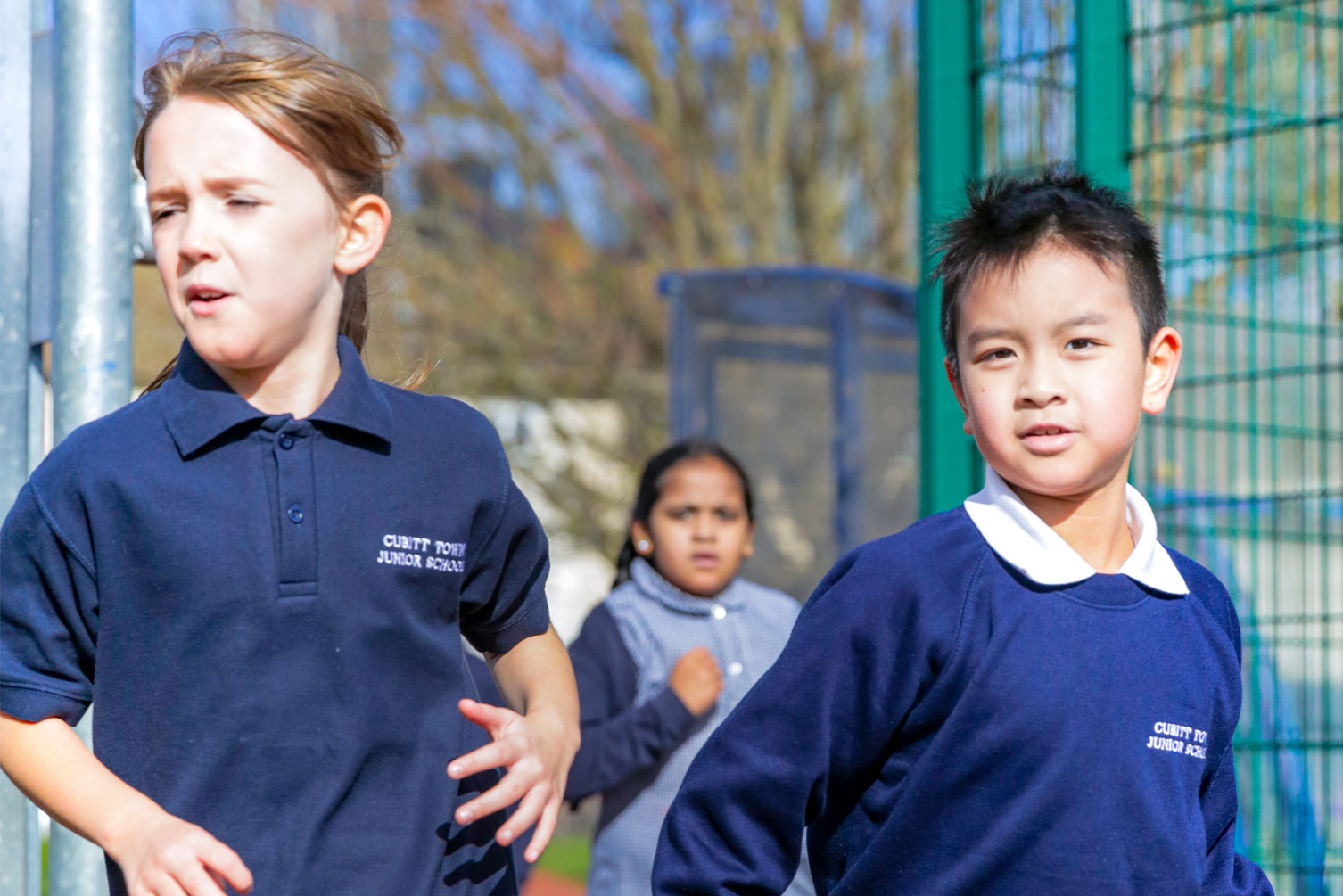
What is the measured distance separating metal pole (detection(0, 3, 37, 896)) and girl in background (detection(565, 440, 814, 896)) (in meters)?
1.61

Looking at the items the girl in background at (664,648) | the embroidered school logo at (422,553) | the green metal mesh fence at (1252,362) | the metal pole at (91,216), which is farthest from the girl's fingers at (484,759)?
the green metal mesh fence at (1252,362)

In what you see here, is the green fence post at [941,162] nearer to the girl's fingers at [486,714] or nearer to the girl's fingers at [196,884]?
the girl's fingers at [486,714]

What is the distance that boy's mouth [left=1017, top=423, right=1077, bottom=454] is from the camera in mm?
1887

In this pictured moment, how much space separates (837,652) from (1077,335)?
18.8 inches

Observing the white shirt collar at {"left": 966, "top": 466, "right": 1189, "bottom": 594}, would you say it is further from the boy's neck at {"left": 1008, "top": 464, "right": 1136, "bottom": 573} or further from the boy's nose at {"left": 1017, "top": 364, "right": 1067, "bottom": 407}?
the boy's nose at {"left": 1017, "top": 364, "right": 1067, "bottom": 407}

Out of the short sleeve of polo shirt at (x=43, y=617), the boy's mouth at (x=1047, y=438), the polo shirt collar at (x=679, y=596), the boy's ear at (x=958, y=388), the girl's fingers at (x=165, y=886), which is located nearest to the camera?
the girl's fingers at (x=165, y=886)

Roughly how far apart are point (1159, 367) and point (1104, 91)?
2.11 m

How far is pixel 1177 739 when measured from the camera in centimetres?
184

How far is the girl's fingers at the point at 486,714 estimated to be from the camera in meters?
1.74

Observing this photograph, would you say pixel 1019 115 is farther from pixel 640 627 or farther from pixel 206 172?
pixel 206 172

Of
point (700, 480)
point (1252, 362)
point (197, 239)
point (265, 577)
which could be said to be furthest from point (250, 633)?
point (1252, 362)

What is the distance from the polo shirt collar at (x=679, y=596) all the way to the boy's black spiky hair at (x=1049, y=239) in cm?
208

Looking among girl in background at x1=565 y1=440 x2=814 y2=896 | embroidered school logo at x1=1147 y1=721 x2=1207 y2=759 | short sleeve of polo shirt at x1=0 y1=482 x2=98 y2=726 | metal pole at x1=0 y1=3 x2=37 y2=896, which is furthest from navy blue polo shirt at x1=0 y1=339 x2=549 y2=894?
girl in background at x1=565 y1=440 x2=814 y2=896

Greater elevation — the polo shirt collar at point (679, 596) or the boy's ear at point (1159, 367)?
the boy's ear at point (1159, 367)
